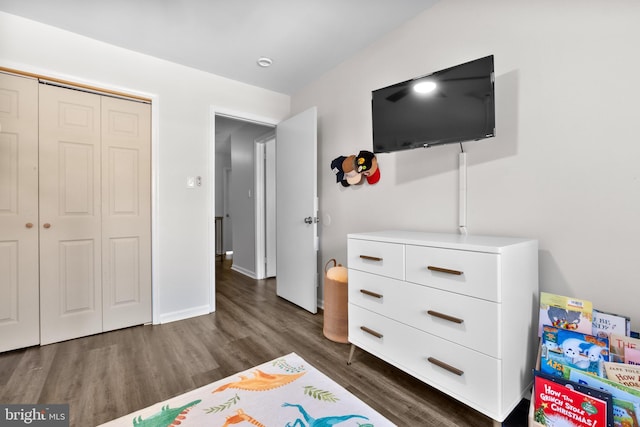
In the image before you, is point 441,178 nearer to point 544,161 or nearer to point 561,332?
point 544,161

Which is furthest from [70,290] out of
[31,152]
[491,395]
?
[491,395]

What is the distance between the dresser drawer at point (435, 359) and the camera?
1.25 m

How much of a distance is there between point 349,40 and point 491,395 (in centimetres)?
257

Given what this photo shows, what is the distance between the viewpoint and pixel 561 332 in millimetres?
1244

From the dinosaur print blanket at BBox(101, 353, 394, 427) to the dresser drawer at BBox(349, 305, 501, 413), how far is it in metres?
0.31

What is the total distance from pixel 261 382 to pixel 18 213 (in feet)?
7.14

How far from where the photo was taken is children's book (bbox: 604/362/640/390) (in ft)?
3.48

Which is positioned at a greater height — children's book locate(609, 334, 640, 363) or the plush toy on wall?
the plush toy on wall

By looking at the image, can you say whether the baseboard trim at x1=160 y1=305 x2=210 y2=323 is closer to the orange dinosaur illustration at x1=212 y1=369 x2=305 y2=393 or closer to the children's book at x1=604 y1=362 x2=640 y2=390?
the orange dinosaur illustration at x1=212 y1=369 x2=305 y2=393

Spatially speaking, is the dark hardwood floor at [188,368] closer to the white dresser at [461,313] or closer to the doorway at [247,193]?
the white dresser at [461,313]

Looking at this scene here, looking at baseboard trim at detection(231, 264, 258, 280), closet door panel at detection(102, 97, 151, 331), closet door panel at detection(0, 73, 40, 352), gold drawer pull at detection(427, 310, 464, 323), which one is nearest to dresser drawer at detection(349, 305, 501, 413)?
gold drawer pull at detection(427, 310, 464, 323)

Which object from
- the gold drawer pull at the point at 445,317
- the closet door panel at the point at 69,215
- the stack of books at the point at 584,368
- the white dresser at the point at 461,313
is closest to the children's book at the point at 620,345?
the stack of books at the point at 584,368

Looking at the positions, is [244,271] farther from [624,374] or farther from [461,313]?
[624,374]

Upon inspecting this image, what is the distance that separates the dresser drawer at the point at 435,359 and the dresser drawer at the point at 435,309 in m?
0.04
